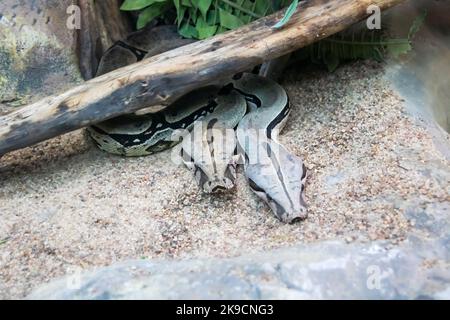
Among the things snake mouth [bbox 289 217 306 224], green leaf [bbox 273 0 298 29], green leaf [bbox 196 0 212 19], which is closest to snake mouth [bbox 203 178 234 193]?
snake mouth [bbox 289 217 306 224]

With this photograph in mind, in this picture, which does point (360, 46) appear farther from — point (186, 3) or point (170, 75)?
point (170, 75)

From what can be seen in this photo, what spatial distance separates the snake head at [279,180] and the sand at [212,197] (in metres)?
0.05

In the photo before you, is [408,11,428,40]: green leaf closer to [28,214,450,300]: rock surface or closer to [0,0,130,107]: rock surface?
[28,214,450,300]: rock surface

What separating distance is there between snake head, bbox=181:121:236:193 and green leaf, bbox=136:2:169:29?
112 centimetres

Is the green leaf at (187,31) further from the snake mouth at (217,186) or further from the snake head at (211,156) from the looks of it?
the snake mouth at (217,186)

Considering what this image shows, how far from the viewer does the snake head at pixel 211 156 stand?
3002 mm

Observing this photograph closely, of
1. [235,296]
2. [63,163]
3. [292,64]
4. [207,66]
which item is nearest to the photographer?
[235,296]

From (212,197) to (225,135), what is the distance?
0.58 metres

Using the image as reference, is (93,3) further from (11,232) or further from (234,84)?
(11,232)

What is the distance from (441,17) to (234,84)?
5.36 ft

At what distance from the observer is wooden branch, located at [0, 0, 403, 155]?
305 cm

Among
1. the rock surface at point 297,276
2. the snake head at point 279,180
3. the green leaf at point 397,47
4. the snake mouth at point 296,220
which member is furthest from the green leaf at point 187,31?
the rock surface at point 297,276

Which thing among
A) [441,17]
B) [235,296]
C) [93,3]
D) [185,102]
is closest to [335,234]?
[235,296]
